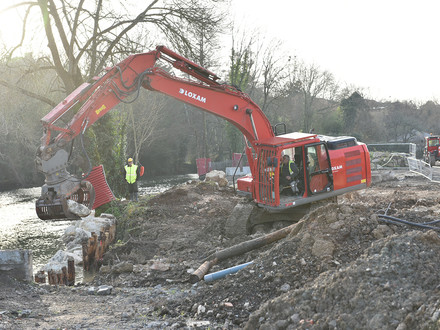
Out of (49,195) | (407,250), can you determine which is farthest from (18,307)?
(407,250)

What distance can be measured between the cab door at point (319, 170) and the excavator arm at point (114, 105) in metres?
1.32

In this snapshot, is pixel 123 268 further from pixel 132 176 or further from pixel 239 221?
pixel 132 176

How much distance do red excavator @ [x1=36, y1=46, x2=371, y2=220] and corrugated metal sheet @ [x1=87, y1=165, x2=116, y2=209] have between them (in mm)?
3909

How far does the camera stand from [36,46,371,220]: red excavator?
9414 millimetres

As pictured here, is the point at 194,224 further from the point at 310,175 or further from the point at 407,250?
the point at 407,250

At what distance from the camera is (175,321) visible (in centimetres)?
591

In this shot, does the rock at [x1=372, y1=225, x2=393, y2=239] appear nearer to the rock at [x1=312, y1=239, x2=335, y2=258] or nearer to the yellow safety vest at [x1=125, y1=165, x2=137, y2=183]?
the rock at [x1=312, y1=239, x2=335, y2=258]

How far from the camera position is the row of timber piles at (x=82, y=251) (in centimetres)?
980

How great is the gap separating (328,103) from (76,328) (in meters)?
41.0

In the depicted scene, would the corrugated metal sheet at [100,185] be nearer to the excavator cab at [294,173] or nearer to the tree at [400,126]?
the excavator cab at [294,173]

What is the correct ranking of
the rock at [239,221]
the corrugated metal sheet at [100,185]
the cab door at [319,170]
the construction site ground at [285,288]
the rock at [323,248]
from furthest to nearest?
the corrugated metal sheet at [100,185], the rock at [239,221], the cab door at [319,170], the rock at [323,248], the construction site ground at [285,288]

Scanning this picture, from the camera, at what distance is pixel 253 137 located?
10867 millimetres

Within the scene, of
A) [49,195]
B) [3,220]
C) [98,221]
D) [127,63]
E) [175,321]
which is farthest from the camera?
[3,220]

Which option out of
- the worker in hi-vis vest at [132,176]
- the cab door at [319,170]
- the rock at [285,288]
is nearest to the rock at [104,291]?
the rock at [285,288]
